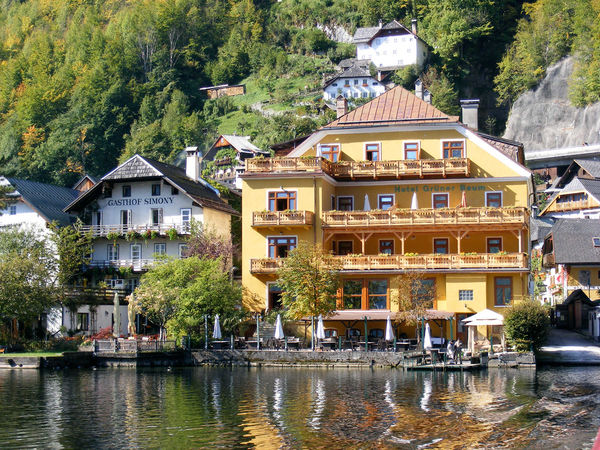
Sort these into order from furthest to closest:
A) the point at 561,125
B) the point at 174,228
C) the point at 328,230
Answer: the point at 561,125, the point at 174,228, the point at 328,230

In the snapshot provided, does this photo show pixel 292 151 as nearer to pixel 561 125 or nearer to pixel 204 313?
pixel 204 313

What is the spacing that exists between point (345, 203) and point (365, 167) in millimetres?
3168

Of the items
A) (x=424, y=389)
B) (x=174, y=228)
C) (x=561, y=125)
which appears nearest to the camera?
(x=424, y=389)

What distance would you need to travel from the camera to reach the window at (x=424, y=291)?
186 feet

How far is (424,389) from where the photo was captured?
3959cm

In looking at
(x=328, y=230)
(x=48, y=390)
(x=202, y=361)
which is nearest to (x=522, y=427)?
(x=48, y=390)

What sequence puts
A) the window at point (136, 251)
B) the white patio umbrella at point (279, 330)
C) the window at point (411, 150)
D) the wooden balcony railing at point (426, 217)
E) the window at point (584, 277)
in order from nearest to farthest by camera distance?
the white patio umbrella at point (279, 330)
the wooden balcony railing at point (426, 217)
the window at point (411, 150)
the window at point (136, 251)
the window at point (584, 277)

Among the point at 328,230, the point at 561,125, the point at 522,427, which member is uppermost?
the point at 561,125

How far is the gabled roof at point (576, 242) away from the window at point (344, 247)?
57.3 ft

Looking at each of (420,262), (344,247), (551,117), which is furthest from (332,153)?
(551,117)

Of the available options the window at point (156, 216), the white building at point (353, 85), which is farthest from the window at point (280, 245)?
the white building at point (353, 85)

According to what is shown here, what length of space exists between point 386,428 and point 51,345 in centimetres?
3299

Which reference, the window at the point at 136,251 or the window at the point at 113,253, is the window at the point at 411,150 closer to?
the window at the point at 136,251

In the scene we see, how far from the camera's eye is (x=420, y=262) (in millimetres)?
57812
